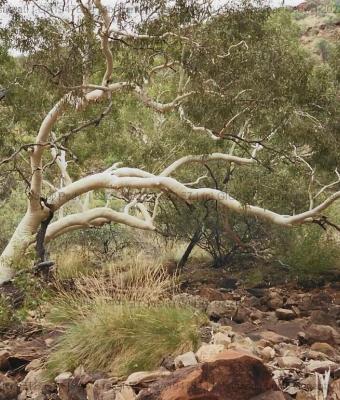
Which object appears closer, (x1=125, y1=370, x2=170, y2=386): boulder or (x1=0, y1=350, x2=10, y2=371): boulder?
(x1=125, y1=370, x2=170, y2=386): boulder

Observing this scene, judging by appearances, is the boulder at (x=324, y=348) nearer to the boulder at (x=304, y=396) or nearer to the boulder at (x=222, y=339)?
the boulder at (x=222, y=339)

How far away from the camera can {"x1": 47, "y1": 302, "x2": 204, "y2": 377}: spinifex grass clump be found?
5082mm

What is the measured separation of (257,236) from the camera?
13.6 metres

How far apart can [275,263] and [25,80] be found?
6.51 metres

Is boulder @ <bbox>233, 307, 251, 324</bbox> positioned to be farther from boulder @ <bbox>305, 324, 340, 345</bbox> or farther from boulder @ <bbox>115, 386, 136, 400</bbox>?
boulder @ <bbox>115, 386, 136, 400</bbox>

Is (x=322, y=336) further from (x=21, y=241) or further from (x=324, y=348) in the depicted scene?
(x=21, y=241)

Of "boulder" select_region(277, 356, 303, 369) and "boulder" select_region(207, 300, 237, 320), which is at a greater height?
"boulder" select_region(277, 356, 303, 369)

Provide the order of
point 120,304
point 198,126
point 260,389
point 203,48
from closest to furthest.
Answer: point 260,389 → point 120,304 → point 203,48 → point 198,126

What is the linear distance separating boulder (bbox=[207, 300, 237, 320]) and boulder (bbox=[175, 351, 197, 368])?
9.05ft

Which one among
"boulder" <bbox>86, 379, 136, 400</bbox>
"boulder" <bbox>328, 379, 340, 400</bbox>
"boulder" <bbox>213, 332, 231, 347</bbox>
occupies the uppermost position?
"boulder" <bbox>213, 332, 231, 347</bbox>

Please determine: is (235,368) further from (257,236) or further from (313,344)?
(257,236)

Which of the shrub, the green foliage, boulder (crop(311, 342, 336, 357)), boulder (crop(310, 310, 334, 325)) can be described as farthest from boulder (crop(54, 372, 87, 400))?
the green foliage

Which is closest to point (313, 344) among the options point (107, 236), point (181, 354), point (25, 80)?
point (181, 354)

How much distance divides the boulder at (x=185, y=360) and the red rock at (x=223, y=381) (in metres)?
0.36
